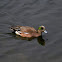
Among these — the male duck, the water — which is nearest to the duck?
the male duck

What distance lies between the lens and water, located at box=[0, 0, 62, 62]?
426 inches

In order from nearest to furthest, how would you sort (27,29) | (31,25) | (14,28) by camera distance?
(27,29), (14,28), (31,25)

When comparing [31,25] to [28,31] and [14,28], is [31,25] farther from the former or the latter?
[14,28]

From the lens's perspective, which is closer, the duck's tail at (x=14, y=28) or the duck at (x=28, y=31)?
the duck at (x=28, y=31)

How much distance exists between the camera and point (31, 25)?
13492 millimetres

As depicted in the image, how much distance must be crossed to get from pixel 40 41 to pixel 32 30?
2.76ft

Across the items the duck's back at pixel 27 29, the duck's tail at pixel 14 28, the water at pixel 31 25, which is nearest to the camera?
the water at pixel 31 25

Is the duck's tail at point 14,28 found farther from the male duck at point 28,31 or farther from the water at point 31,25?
the water at point 31,25

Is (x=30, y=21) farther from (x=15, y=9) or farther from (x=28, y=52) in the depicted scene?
(x=28, y=52)

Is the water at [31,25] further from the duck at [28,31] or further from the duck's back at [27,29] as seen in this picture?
the duck's back at [27,29]

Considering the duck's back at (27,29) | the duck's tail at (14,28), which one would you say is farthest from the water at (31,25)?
the duck's back at (27,29)

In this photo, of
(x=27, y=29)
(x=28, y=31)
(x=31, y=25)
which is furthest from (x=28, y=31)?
(x=31, y=25)

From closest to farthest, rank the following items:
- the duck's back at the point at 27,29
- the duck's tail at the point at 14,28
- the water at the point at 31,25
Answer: the water at the point at 31,25
the duck's back at the point at 27,29
the duck's tail at the point at 14,28

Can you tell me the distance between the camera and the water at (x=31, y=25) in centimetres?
1081
